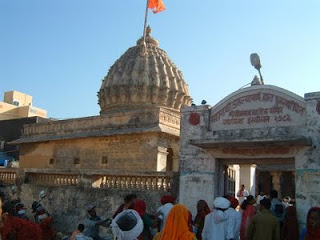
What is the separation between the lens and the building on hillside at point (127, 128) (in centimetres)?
1520

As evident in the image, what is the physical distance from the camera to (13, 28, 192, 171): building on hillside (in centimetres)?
1520

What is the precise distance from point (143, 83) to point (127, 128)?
193 inches

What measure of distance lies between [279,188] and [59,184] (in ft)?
36.9

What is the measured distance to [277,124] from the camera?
8672 mm

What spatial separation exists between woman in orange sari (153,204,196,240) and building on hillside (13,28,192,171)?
33.1ft

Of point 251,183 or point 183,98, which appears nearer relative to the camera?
point 251,183

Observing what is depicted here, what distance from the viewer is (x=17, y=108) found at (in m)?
41.1

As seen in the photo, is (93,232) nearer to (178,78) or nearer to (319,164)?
(319,164)

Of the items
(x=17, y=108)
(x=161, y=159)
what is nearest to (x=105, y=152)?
(x=161, y=159)

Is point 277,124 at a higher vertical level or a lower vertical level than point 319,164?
higher

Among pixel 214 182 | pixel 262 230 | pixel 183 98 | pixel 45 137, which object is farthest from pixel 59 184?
pixel 183 98

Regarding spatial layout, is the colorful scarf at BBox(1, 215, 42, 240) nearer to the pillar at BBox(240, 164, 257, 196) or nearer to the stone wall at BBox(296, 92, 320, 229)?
the stone wall at BBox(296, 92, 320, 229)

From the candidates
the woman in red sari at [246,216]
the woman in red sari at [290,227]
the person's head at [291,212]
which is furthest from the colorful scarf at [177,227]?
the person's head at [291,212]

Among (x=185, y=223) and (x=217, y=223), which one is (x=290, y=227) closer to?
(x=217, y=223)
